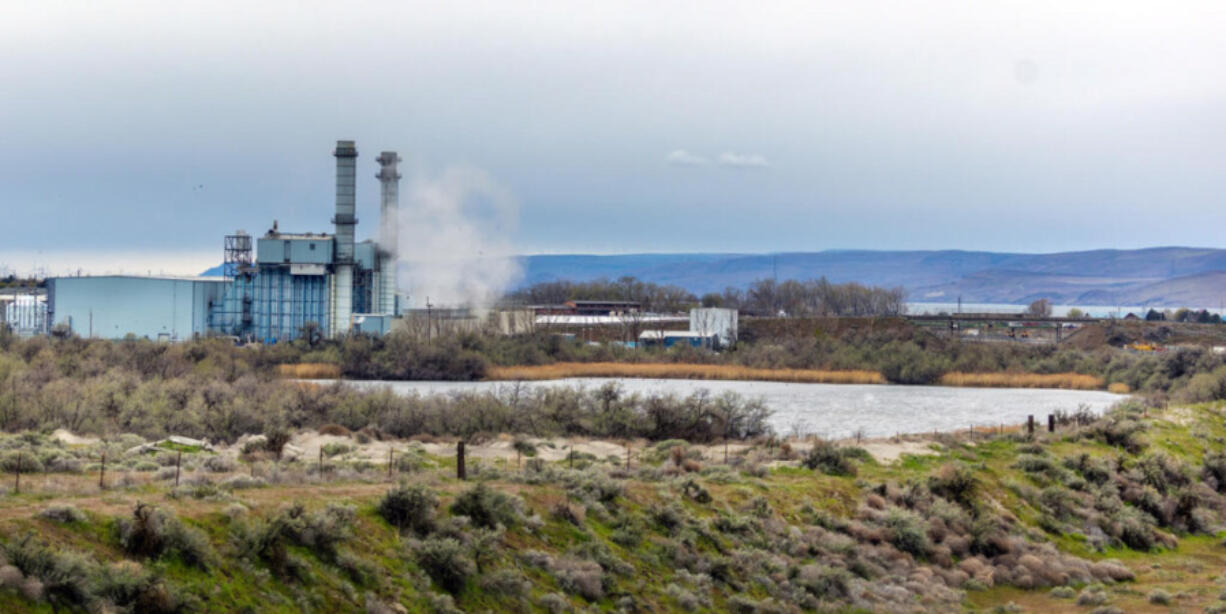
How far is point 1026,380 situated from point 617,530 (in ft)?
262

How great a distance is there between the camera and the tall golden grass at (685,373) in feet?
308

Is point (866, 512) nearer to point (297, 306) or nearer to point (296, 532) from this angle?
point (296, 532)

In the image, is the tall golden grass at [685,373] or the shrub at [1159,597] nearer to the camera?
the shrub at [1159,597]

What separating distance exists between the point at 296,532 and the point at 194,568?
200cm

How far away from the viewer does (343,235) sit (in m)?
94.6

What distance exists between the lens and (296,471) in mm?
24344

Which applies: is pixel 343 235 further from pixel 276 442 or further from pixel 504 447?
pixel 276 442

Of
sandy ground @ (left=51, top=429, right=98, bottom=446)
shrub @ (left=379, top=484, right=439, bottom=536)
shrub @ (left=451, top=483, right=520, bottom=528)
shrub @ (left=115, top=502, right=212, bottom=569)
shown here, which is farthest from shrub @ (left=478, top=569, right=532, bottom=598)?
sandy ground @ (left=51, top=429, right=98, bottom=446)

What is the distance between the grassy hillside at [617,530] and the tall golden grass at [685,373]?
53753mm

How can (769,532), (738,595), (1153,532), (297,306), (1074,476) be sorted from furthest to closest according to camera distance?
(297,306) < (1074,476) < (1153,532) < (769,532) < (738,595)

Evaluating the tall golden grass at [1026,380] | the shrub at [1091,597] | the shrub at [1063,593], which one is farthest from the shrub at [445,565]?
the tall golden grass at [1026,380]

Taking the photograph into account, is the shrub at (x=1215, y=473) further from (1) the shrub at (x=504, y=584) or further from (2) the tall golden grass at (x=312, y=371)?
(2) the tall golden grass at (x=312, y=371)

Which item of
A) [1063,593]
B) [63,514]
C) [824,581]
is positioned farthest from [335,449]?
[1063,593]

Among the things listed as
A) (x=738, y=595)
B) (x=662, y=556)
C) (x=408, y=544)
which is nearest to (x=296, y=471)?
(x=408, y=544)
